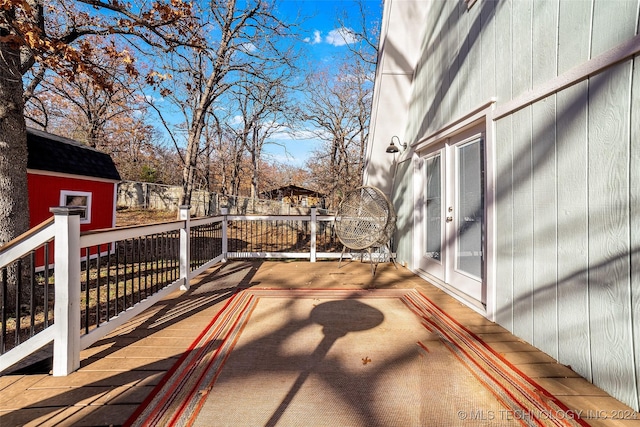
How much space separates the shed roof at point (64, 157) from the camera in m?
5.73

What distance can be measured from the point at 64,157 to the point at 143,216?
8.39 meters

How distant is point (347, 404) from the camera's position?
159 cm

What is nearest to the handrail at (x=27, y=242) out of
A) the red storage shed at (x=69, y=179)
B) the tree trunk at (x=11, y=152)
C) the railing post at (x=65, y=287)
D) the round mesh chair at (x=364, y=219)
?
the railing post at (x=65, y=287)

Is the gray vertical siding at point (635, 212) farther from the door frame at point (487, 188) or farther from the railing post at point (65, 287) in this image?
the railing post at point (65, 287)

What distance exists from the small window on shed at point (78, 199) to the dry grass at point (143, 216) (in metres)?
6.26

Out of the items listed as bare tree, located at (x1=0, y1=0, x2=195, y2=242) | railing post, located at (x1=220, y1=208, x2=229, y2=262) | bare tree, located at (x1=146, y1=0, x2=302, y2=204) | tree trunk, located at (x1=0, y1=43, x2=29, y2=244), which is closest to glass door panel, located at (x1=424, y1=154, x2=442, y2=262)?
railing post, located at (x1=220, y1=208, x2=229, y2=262)

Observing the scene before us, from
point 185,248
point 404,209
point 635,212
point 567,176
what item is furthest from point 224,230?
point 635,212

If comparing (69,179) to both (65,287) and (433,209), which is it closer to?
(65,287)

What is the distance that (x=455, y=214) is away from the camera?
342 cm

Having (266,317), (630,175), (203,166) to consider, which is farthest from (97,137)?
(630,175)

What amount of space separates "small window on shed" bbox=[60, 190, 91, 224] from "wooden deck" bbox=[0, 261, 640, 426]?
16.4ft

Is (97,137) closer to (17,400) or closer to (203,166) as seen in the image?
(203,166)

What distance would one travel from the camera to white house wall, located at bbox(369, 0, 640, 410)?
154cm

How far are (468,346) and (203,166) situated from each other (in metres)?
19.3
